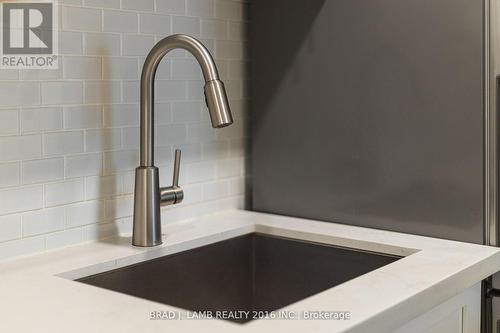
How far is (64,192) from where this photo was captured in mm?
1510

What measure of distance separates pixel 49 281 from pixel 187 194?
602 millimetres

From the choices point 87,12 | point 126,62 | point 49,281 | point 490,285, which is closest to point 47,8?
point 87,12

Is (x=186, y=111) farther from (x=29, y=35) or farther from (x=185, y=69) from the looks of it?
(x=29, y=35)

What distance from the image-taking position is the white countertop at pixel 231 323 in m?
1.06

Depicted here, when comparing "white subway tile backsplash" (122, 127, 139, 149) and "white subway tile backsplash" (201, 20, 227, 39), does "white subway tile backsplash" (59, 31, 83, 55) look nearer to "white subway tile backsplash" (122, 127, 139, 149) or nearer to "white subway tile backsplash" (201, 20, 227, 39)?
"white subway tile backsplash" (122, 127, 139, 149)

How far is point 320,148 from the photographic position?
1.82m

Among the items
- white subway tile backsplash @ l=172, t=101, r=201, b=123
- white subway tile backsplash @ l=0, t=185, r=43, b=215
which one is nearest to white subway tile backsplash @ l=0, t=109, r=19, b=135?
white subway tile backsplash @ l=0, t=185, r=43, b=215

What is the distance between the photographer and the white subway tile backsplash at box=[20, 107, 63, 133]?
55.8 inches

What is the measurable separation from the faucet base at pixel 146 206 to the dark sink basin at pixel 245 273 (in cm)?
6

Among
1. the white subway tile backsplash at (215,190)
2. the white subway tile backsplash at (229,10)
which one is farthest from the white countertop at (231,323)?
→ the white subway tile backsplash at (229,10)

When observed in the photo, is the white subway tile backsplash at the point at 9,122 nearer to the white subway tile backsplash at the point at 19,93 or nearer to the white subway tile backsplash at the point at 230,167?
the white subway tile backsplash at the point at 19,93

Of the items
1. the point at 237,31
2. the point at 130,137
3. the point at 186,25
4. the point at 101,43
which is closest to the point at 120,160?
the point at 130,137

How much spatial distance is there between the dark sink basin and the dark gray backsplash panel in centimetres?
16

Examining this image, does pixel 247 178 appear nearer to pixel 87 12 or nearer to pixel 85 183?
pixel 85 183
